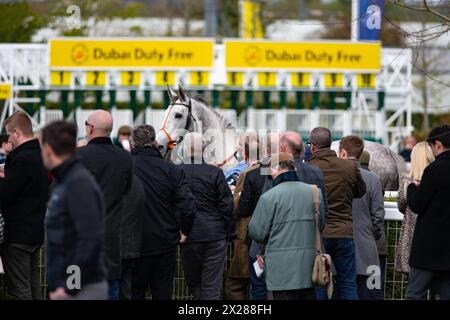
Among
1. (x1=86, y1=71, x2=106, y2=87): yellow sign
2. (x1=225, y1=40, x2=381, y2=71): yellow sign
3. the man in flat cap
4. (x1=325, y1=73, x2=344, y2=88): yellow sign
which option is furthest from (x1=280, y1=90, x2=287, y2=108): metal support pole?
the man in flat cap

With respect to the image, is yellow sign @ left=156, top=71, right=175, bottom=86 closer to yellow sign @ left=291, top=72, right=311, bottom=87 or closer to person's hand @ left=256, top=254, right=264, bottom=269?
yellow sign @ left=291, top=72, right=311, bottom=87

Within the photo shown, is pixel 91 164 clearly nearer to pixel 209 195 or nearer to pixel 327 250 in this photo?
pixel 209 195

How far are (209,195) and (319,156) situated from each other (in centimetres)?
107

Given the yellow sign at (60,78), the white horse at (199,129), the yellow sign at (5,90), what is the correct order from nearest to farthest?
the white horse at (199,129)
the yellow sign at (5,90)
the yellow sign at (60,78)

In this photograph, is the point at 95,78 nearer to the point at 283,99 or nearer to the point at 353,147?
the point at 283,99

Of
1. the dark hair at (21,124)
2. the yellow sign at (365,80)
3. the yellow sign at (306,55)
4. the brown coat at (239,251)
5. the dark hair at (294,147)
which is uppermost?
the yellow sign at (306,55)

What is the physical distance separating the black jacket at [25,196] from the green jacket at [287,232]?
80.3 inches

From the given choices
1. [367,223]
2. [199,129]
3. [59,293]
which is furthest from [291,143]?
[199,129]

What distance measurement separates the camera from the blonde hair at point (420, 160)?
873 centimetres

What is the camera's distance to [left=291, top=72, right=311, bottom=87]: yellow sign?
3061 centimetres

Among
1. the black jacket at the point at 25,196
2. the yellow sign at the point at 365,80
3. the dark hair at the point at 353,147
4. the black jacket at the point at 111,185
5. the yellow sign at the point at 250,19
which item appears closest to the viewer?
the black jacket at the point at 111,185

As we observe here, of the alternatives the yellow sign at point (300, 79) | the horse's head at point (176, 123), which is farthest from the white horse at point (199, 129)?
the yellow sign at point (300, 79)

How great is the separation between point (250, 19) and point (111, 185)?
33.5m

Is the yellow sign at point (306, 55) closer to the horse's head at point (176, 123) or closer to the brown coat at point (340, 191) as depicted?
the horse's head at point (176, 123)
